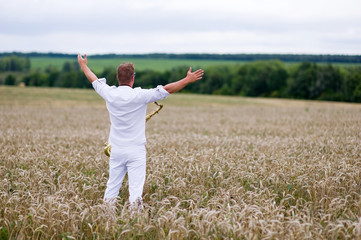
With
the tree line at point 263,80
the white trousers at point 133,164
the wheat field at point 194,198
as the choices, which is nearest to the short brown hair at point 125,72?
the white trousers at point 133,164

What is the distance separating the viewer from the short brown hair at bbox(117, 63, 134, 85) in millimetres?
5145

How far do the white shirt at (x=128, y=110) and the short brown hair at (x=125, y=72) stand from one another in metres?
0.11

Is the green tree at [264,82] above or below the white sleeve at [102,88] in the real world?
below

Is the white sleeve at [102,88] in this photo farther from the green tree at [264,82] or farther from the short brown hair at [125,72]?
the green tree at [264,82]

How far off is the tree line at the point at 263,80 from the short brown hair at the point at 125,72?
2717 inches

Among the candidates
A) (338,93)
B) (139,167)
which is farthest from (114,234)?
(338,93)

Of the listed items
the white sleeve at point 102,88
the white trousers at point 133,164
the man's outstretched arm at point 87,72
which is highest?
the man's outstretched arm at point 87,72

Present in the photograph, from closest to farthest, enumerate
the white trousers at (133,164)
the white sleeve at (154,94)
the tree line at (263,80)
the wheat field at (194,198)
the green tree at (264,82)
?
the wheat field at (194,198), the white sleeve at (154,94), the white trousers at (133,164), the tree line at (263,80), the green tree at (264,82)

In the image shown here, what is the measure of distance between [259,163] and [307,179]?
170cm

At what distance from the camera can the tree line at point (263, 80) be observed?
83.1 meters

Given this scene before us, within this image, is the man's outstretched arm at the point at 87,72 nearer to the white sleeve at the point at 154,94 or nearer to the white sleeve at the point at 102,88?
the white sleeve at the point at 102,88

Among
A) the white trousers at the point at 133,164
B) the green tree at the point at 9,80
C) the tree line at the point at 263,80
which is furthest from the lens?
the green tree at the point at 9,80

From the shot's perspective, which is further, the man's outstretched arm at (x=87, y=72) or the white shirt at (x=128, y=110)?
the man's outstretched arm at (x=87, y=72)

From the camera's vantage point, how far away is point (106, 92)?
211 inches
